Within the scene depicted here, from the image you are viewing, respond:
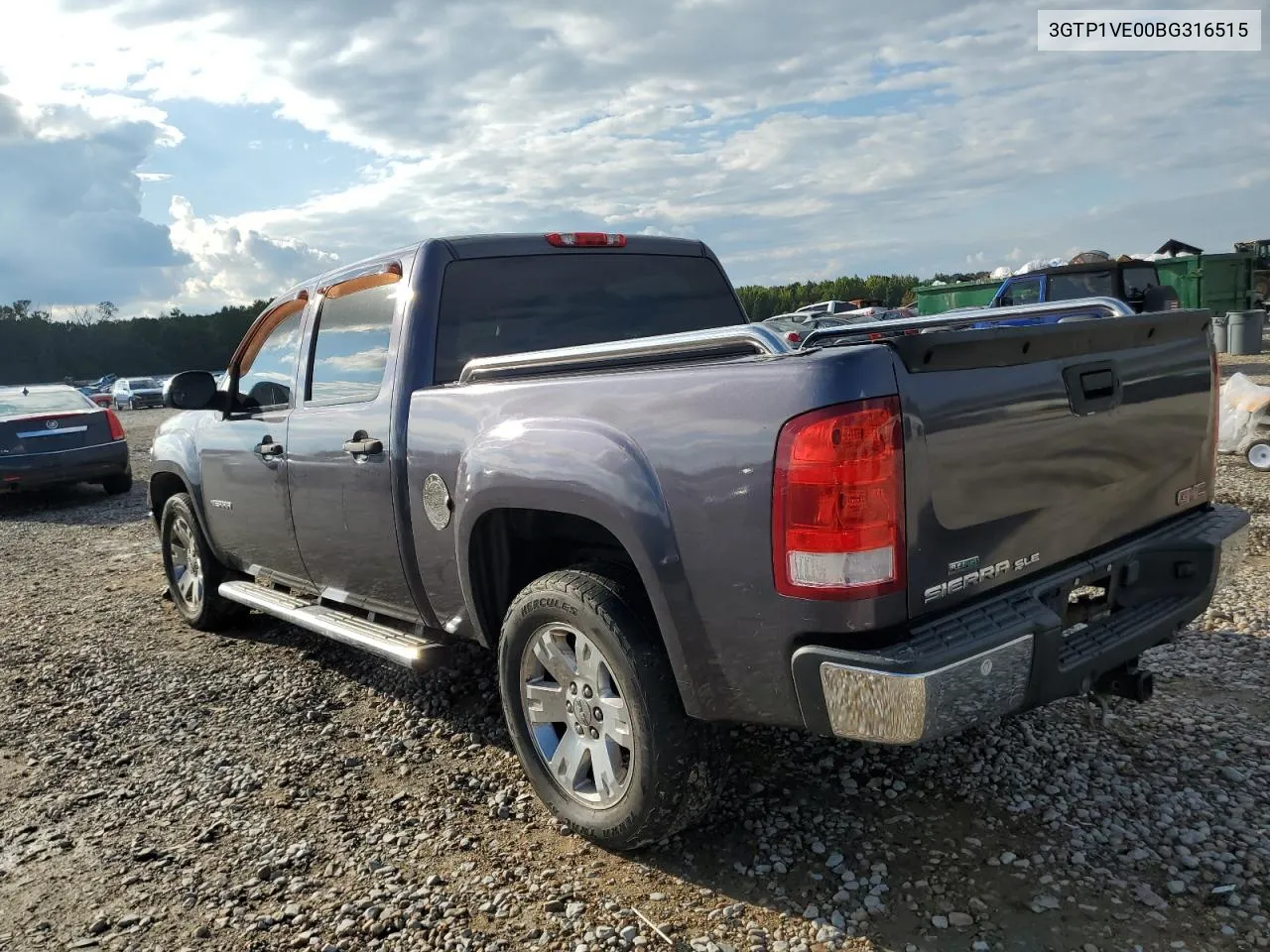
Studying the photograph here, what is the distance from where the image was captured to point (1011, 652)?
239cm

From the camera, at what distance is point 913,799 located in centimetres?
321

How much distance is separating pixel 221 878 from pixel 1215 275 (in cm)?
2319

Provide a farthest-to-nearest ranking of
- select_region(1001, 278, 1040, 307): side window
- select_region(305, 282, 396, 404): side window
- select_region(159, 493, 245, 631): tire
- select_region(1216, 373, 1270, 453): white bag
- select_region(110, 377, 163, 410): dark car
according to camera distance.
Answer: select_region(110, 377, 163, 410): dark car, select_region(1001, 278, 1040, 307): side window, select_region(1216, 373, 1270, 453): white bag, select_region(159, 493, 245, 631): tire, select_region(305, 282, 396, 404): side window

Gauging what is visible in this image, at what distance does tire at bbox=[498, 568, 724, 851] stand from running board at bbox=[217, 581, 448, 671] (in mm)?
509

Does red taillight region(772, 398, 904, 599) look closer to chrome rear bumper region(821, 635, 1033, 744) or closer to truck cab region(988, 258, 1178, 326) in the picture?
chrome rear bumper region(821, 635, 1033, 744)

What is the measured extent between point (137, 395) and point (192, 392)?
39.4 meters

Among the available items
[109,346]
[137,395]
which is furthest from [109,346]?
[137,395]

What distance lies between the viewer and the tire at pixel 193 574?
5.62 m

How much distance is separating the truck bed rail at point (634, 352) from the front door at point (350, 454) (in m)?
0.46

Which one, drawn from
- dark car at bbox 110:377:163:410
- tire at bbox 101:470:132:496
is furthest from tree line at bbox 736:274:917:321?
tire at bbox 101:470:132:496

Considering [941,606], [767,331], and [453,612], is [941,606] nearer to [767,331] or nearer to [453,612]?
[767,331]

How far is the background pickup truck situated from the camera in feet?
7.64

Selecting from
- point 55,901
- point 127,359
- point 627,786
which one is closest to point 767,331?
point 627,786

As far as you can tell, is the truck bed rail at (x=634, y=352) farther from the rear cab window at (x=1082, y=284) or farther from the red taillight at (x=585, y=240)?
the rear cab window at (x=1082, y=284)
